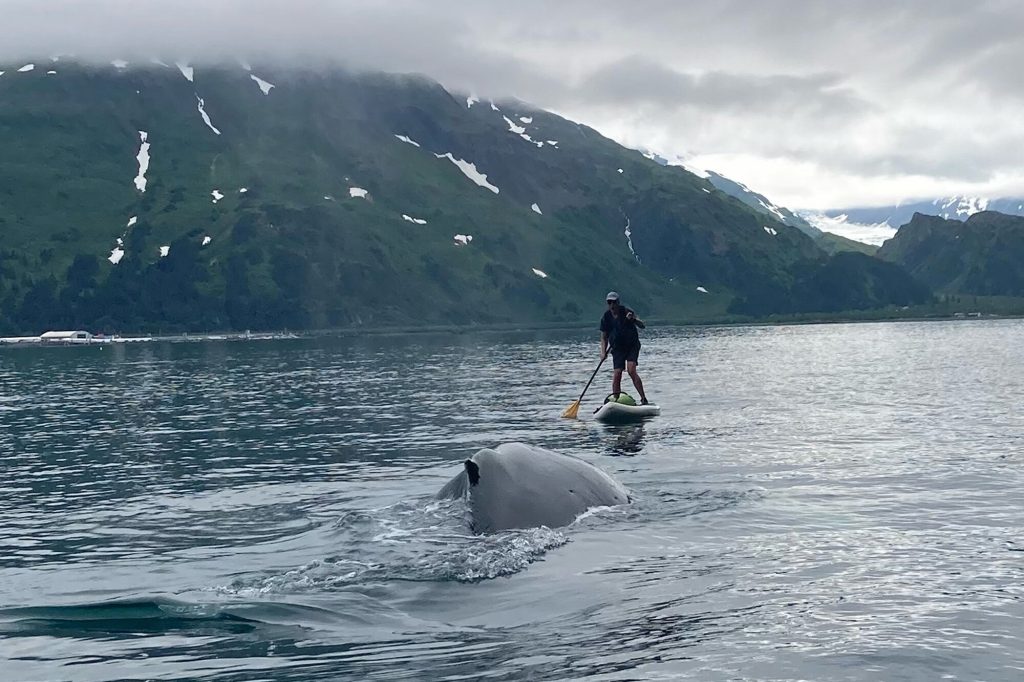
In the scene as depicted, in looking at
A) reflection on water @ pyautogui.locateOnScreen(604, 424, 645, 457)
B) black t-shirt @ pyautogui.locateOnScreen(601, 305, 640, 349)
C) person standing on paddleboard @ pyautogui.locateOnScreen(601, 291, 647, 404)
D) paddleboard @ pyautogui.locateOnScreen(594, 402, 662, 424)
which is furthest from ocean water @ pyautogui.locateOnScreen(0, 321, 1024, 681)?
black t-shirt @ pyautogui.locateOnScreen(601, 305, 640, 349)

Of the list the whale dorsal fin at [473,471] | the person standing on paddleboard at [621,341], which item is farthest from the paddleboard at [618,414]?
the whale dorsal fin at [473,471]

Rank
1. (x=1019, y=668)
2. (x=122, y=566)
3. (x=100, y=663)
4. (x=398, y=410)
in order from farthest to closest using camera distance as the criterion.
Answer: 1. (x=398, y=410)
2. (x=122, y=566)
3. (x=100, y=663)
4. (x=1019, y=668)

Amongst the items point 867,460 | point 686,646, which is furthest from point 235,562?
point 867,460

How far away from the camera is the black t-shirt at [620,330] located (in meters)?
38.8

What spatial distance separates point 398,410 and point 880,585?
104 feet

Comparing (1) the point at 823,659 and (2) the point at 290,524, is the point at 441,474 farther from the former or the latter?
(1) the point at 823,659

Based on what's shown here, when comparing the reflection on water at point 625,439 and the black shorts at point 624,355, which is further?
the black shorts at point 624,355

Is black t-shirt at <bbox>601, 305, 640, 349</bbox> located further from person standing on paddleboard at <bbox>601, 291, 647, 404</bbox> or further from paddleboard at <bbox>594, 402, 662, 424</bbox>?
paddleboard at <bbox>594, 402, 662, 424</bbox>

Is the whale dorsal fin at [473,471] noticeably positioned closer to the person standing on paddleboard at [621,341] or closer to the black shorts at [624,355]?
the person standing on paddleboard at [621,341]

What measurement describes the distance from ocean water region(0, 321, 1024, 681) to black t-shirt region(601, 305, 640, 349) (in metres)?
3.10

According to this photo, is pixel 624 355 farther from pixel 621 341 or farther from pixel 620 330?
pixel 620 330

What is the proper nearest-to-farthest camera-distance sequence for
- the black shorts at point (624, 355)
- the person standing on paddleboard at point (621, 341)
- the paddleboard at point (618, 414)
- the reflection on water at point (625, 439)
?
the reflection on water at point (625, 439) < the paddleboard at point (618, 414) < the person standing on paddleboard at point (621, 341) < the black shorts at point (624, 355)

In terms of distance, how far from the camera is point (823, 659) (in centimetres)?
1130

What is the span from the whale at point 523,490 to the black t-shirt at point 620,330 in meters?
18.6
